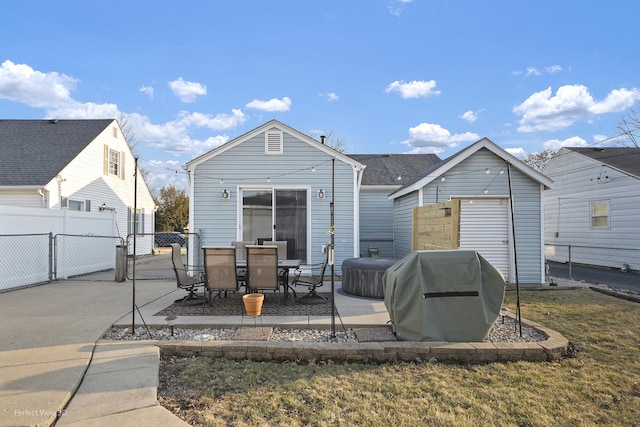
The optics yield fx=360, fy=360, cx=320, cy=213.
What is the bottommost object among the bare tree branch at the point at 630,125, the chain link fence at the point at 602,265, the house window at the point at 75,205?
the chain link fence at the point at 602,265

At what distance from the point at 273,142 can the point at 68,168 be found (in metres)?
7.76

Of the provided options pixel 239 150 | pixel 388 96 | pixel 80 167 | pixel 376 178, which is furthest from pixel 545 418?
pixel 80 167

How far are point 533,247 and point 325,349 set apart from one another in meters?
7.33

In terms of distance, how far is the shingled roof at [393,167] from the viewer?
1343cm

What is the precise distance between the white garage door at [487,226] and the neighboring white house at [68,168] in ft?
34.6

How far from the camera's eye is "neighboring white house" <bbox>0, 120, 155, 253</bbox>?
11.1m

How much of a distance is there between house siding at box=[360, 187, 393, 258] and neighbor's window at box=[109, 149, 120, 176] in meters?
10.7

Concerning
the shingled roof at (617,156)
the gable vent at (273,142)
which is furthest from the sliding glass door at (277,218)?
the shingled roof at (617,156)

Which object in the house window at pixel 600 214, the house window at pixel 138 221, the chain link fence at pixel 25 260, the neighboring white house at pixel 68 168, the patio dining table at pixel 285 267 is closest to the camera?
the patio dining table at pixel 285 267

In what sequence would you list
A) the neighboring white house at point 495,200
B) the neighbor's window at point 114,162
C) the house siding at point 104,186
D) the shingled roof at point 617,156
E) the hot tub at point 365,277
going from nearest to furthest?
1. the hot tub at point 365,277
2. the neighboring white house at point 495,200
3. the shingled roof at point 617,156
4. the house siding at point 104,186
5. the neighbor's window at point 114,162

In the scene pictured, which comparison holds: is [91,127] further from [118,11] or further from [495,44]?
[495,44]

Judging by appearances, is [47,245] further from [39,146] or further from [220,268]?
[39,146]

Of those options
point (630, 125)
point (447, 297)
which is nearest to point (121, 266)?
point (447, 297)

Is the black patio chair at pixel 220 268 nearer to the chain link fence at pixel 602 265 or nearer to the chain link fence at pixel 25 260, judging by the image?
the chain link fence at pixel 25 260
